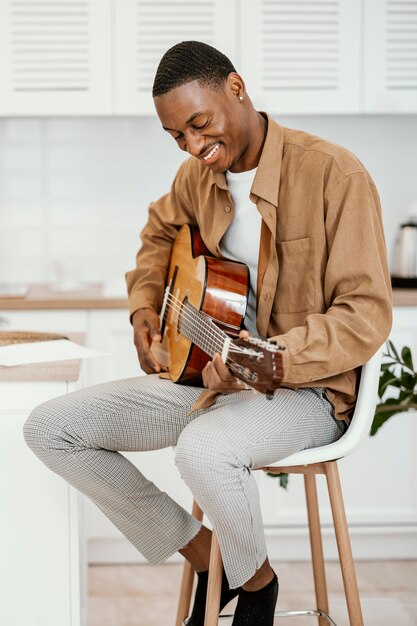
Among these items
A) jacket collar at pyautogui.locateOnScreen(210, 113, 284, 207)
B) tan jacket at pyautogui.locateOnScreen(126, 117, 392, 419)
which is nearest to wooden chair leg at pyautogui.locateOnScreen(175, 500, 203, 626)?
tan jacket at pyautogui.locateOnScreen(126, 117, 392, 419)

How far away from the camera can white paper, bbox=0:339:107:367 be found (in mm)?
2096

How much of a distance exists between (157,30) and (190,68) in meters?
1.45

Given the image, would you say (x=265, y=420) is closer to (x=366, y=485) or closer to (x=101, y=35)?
(x=366, y=485)

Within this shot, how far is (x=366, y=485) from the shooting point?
321 centimetres

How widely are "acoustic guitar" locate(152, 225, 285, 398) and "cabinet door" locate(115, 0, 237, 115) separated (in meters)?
1.14

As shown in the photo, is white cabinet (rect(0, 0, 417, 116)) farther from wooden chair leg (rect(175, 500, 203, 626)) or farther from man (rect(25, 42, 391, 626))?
wooden chair leg (rect(175, 500, 203, 626))

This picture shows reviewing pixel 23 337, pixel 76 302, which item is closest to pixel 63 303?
pixel 76 302

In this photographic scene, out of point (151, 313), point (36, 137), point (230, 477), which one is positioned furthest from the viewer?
point (36, 137)

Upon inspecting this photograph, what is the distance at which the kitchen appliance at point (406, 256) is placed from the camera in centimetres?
330

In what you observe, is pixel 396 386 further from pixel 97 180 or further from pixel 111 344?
pixel 97 180

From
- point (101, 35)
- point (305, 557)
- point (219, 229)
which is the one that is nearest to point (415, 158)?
point (101, 35)

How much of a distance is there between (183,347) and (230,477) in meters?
0.43

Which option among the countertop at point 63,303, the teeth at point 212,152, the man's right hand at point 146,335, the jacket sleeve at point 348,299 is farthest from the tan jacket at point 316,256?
the countertop at point 63,303

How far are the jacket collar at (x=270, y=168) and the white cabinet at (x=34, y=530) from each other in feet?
1.93
